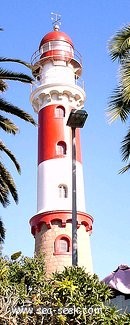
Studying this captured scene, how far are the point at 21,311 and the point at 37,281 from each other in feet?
5.48

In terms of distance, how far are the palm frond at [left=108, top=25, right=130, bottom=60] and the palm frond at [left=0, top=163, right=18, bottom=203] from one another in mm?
5166

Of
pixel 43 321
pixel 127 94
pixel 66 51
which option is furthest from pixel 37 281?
pixel 66 51

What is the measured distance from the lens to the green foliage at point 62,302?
8.62 metres

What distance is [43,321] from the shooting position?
28.5ft

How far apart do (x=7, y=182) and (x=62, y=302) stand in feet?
26.6

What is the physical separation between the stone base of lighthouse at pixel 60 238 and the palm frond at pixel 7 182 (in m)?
7.44

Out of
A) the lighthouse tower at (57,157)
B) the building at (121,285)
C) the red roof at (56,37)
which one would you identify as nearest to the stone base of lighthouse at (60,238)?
the lighthouse tower at (57,157)

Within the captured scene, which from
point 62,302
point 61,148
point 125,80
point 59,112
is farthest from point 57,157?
point 62,302

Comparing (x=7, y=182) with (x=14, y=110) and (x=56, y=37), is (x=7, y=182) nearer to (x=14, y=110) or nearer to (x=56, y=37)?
(x=14, y=110)

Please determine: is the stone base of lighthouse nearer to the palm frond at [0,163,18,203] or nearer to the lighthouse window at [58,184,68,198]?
the lighthouse window at [58,184,68,198]

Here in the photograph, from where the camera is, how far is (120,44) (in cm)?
1306

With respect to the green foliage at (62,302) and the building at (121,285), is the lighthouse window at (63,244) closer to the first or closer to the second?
the building at (121,285)

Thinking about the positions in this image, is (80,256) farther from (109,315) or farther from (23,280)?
(109,315)

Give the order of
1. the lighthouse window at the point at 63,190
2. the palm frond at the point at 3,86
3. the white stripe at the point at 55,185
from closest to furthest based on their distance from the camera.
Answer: the palm frond at the point at 3,86
the white stripe at the point at 55,185
the lighthouse window at the point at 63,190
